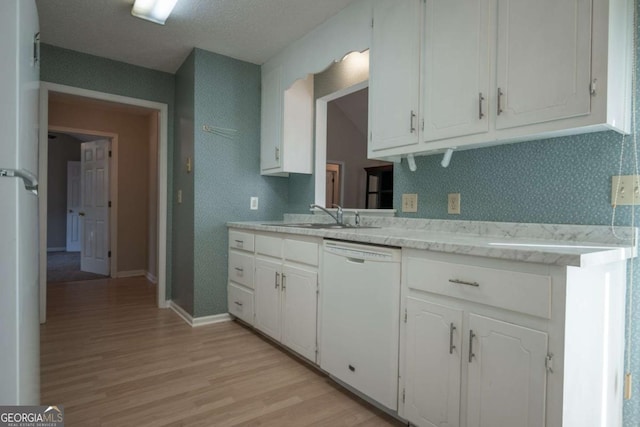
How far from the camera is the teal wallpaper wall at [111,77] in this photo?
311 centimetres

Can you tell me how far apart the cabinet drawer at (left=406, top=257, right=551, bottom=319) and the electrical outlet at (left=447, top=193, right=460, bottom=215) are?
63 cm

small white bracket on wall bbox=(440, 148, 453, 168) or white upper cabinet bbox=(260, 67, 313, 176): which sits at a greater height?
white upper cabinet bbox=(260, 67, 313, 176)

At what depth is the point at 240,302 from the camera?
9.95ft

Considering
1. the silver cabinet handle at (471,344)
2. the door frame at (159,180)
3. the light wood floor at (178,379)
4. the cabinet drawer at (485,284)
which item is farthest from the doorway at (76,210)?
the silver cabinet handle at (471,344)

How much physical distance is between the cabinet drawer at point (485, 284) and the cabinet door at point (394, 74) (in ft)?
2.52

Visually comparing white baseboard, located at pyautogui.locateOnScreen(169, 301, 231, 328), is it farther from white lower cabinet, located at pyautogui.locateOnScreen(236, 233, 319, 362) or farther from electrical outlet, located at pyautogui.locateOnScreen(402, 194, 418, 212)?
electrical outlet, located at pyautogui.locateOnScreen(402, 194, 418, 212)

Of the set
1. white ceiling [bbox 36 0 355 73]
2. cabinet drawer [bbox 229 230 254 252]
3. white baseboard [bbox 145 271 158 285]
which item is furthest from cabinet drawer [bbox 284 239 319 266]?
white baseboard [bbox 145 271 158 285]

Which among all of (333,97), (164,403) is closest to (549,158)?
(333,97)

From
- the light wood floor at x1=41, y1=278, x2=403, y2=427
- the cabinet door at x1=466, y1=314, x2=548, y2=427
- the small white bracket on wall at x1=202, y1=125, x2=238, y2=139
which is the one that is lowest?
the light wood floor at x1=41, y1=278, x2=403, y2=427

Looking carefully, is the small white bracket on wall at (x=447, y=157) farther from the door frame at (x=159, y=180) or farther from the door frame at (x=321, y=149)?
the door frame at (x=159, y=180)

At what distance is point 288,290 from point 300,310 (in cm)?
18

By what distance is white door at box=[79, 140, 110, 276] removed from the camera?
17.2 ft

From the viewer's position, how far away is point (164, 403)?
1.83 metres

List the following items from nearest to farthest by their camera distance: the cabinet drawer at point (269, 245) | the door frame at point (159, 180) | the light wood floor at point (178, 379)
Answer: the light wood floor at point (178, 379)
the cabinet drawer at point (269, 245)
the door frame at point (159, 180)
